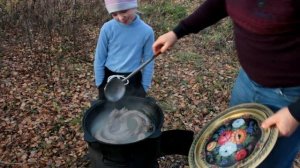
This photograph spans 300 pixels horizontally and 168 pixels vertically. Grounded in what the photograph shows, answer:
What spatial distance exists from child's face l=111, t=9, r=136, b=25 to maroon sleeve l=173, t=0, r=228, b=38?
73cm

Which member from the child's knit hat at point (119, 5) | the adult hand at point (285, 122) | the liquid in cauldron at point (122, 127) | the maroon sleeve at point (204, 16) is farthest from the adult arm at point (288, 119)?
the child's knit hat at point (119, 5)

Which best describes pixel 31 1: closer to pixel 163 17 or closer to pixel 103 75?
pixel 163 17

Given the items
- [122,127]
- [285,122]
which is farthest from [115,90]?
[285,122]

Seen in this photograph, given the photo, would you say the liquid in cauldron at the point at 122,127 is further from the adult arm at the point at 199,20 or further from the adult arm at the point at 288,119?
the adult arm at the point at 288,119

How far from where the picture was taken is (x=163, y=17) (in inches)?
314

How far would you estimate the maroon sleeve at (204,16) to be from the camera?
2.27m

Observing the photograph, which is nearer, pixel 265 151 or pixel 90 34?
pixel 265 151

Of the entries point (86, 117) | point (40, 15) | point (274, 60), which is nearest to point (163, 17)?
point (40, 15)

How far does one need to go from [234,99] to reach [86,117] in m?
1.14

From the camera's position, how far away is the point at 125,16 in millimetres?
3066

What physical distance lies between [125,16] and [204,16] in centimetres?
95

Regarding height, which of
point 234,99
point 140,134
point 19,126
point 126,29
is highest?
point 126,29

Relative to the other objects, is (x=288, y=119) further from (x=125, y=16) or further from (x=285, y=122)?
(x=125, y=16)

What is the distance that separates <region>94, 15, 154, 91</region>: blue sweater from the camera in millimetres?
3205
